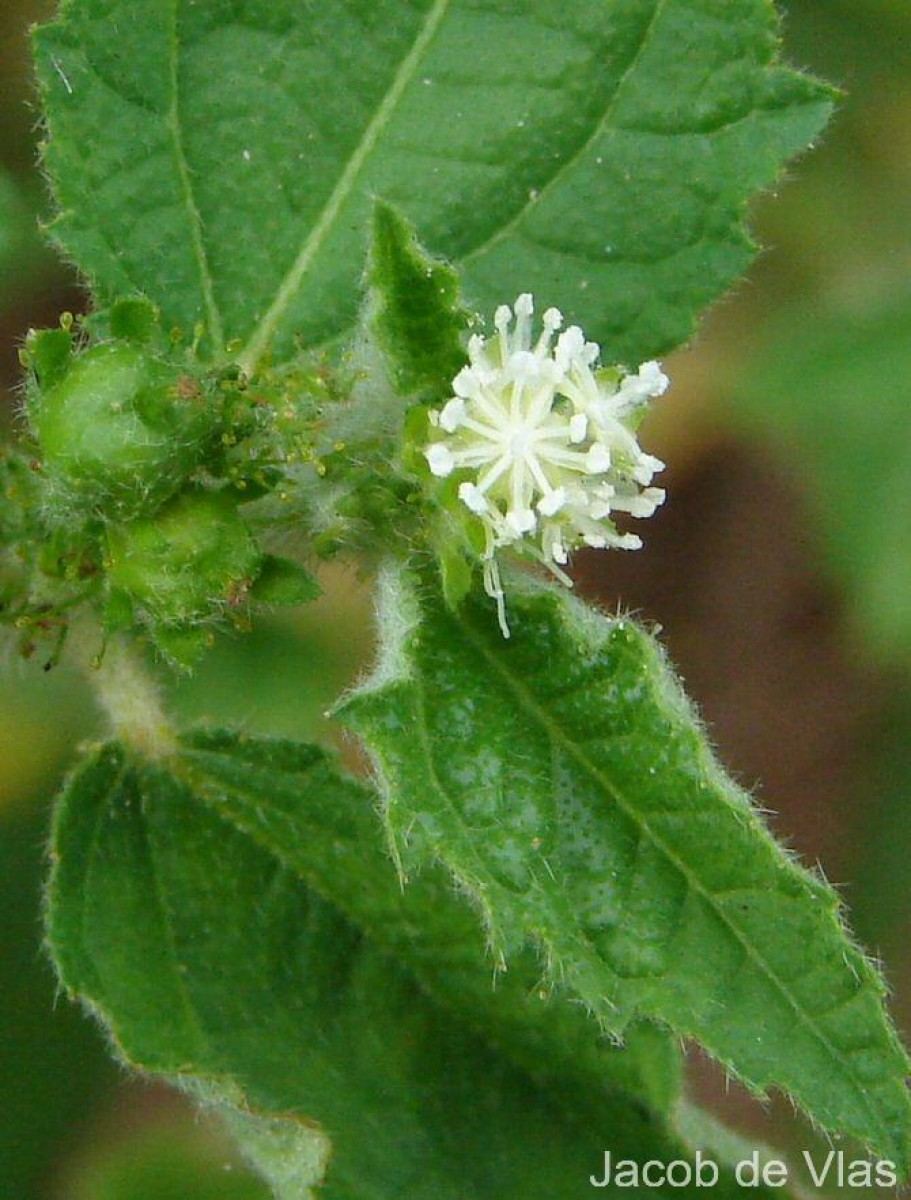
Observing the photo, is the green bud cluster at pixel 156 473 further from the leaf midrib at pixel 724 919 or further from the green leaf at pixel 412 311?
the leaf midrib at pixel 724 919

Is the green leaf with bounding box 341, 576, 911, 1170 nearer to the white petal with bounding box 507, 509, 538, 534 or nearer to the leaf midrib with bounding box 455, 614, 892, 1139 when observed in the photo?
the leaf midrib with bounding box 455, 614, 892, 1139

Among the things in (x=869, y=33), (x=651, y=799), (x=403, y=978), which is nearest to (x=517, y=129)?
(x=651, y=799)

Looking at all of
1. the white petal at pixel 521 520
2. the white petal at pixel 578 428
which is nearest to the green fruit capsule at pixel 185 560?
the white petal at pixel 521 520

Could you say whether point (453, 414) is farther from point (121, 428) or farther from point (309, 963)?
point (309, 963)

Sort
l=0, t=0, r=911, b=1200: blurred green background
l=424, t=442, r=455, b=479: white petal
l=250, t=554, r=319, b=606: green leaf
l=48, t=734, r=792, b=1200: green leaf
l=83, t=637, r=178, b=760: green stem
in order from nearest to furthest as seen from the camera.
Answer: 1. l=424, t=442, r=455, b=479: white petal
2. l=250, t=554, r=319, b=606: green leaf
3. l=48, t=734, r=792, b=1200: green leaf
4. l=83, t=637, r=178, b=760: green stem
5. l=0, t=0, r=911, b=1200: blurred green background

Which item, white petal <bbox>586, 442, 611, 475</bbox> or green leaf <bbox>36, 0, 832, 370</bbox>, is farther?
green leaf <bbox>36, 0, 832, 370</bbox>

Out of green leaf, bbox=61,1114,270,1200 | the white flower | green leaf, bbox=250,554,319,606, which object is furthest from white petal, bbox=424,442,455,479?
green leaf, bbox=61,1114,270,1200
